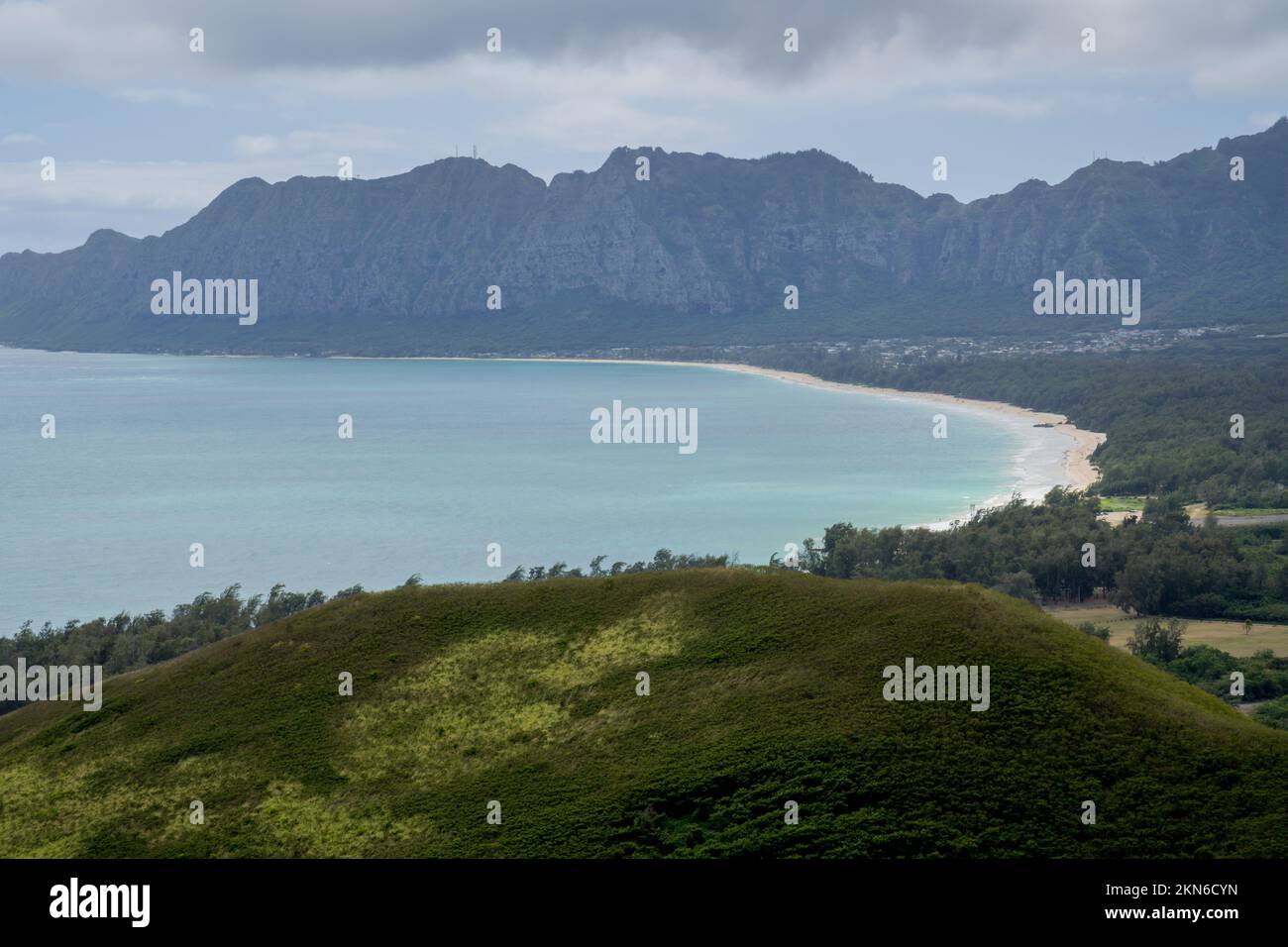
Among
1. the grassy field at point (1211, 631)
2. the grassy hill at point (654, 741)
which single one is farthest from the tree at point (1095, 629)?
the grassy hill at point (654, 741)

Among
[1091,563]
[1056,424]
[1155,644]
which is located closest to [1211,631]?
[1091,563]

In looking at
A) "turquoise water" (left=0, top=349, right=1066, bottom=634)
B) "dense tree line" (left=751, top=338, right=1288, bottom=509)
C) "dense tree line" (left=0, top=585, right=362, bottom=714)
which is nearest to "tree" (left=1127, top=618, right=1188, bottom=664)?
"turquoise water" (left=0, top=349, right=1066, bottom=634)

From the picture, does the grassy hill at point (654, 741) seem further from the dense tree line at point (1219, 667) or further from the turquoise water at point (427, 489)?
the turquoise water at point (427, 489)

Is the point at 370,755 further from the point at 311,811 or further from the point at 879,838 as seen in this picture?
the point at 879,838

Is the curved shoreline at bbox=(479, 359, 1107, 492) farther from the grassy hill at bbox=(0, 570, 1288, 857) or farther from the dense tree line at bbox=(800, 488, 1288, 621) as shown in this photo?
the grassy hill at bbox=(0, 570, 1288, 857)

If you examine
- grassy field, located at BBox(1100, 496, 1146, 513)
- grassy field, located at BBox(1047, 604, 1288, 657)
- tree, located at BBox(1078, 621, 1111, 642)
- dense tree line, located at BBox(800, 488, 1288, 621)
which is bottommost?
grassy field, located at BBox(1047, 604, 1288, 657)

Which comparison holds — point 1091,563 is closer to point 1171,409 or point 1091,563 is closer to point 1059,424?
point 1171,409
